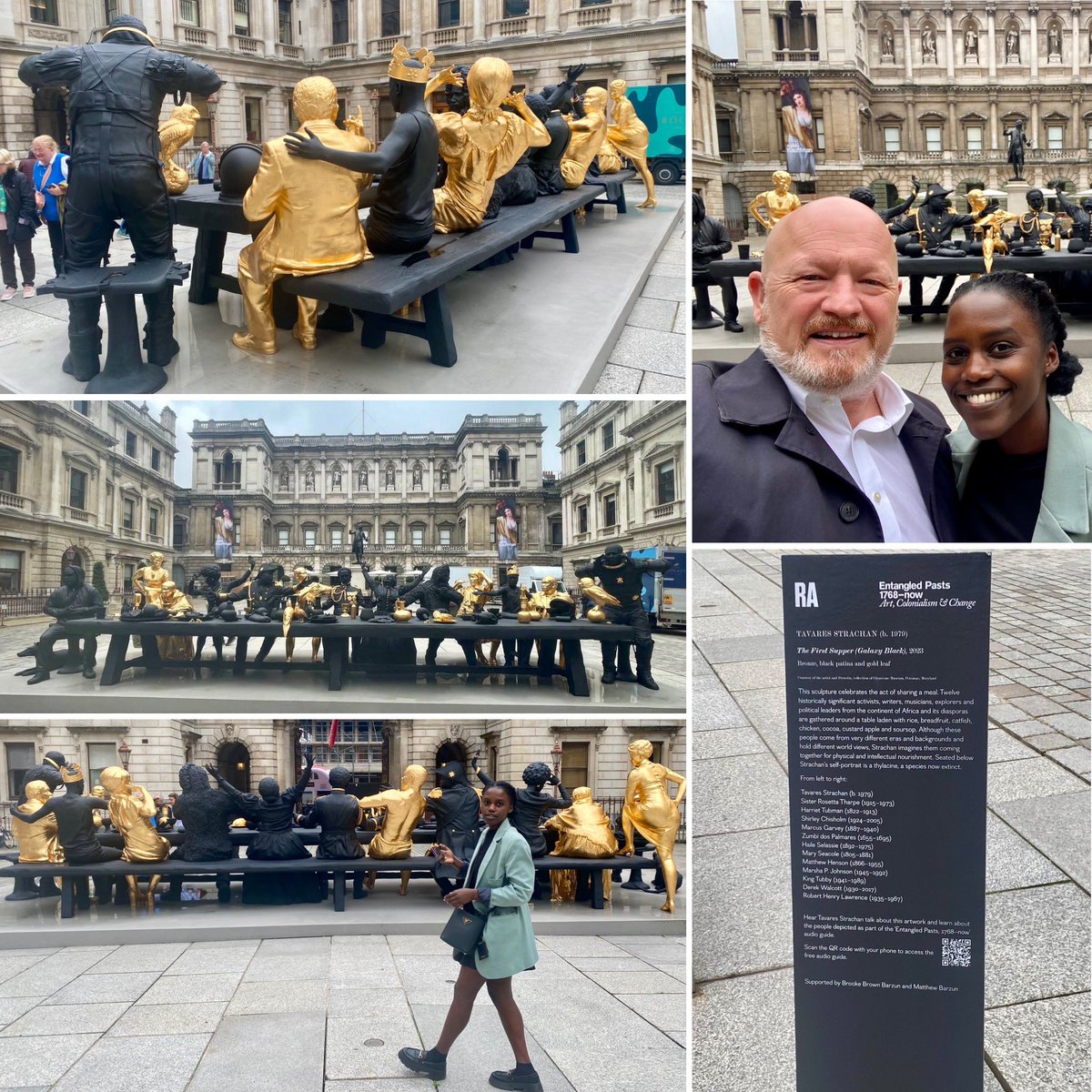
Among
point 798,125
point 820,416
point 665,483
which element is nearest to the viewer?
point 820,416

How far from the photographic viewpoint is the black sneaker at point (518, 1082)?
14.1 ft

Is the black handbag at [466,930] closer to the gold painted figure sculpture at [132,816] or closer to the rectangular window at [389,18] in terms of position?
the gold painted figure sculpture at [132,816]

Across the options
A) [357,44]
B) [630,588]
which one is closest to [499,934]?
[630,588]

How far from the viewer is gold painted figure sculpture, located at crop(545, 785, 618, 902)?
7.14 meters

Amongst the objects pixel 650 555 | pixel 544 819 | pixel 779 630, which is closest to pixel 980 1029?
pixel 779 630

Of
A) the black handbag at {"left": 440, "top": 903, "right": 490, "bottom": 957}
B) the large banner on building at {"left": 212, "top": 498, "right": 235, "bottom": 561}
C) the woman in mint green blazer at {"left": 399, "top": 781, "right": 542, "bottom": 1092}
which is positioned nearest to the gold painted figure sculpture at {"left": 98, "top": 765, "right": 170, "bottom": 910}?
the large banner on building at {"left": 212, "top": 498, "right": 235, "bottom": 561}

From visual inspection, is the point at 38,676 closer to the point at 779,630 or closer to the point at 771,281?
the point at 779,630

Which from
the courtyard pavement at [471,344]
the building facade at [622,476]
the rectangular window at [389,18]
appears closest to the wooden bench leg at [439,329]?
the courtyard pavement at [471,344]

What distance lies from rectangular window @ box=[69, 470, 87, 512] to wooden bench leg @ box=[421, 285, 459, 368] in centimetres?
253

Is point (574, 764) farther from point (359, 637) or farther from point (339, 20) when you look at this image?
point (339, 20)

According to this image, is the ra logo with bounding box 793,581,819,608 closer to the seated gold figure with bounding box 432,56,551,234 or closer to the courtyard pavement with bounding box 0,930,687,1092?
the courtyard pavement with bounding box 0,930,687,1092

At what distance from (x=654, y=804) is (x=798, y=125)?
1460 inches

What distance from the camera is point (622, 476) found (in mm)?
6301

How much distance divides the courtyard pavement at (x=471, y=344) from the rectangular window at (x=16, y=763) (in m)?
3.56
